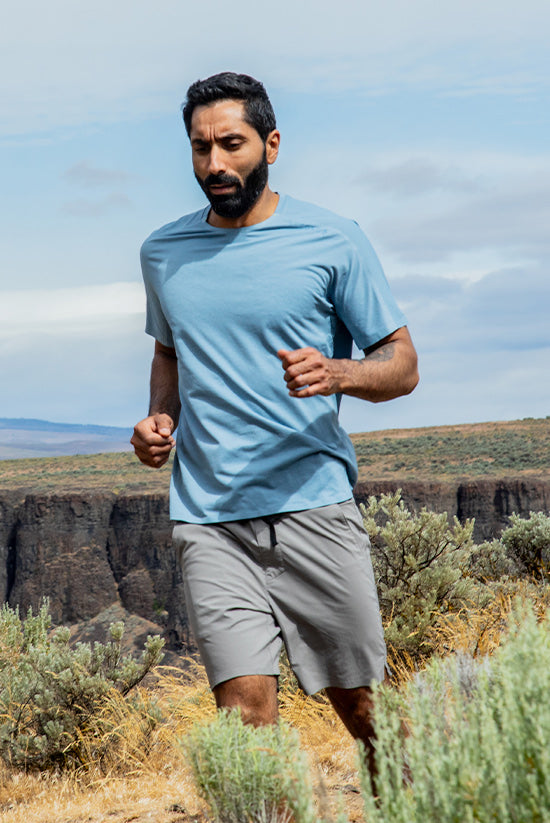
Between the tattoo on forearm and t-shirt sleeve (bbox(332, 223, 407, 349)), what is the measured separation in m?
0.04

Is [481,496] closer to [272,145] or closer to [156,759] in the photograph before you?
[156,759]

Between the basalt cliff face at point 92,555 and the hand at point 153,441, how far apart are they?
143ft

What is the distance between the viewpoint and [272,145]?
114 inches

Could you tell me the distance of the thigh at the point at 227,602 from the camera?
8.26 ft

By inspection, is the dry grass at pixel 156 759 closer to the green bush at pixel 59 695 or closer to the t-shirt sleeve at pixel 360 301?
the green bush at pixel 59 695

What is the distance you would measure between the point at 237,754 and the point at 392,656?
4.28 m

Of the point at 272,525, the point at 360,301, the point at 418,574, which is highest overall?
the point at 360,301

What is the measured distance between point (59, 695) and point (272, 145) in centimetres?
376

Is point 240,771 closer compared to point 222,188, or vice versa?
point 240,771

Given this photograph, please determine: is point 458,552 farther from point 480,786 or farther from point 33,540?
point 33,540

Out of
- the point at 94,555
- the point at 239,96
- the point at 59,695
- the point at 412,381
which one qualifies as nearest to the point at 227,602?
the point at 412,381

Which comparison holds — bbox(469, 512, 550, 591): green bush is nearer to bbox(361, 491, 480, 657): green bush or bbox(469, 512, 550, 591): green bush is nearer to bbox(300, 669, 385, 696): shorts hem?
bbox(361, 491, 480, 657): green bush

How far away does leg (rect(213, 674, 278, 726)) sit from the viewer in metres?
2.46

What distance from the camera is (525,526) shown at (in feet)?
26.1
